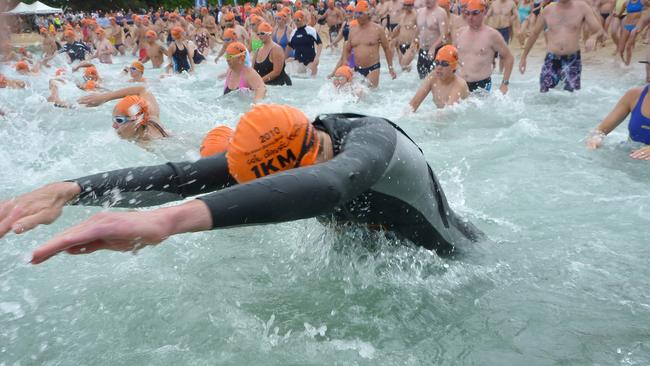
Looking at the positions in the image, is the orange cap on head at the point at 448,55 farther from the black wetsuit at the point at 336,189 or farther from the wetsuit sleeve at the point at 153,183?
the wetsuit sleeve at the point at 153,183

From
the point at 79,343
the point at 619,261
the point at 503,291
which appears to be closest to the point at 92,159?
the point at 79,343

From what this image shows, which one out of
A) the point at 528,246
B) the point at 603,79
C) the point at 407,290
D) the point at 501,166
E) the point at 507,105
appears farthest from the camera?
the point at 603,79

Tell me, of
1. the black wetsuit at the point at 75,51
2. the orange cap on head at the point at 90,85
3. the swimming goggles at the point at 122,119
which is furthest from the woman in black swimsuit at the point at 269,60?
the black wetsuit at the point at 75,51

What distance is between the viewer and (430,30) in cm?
1112

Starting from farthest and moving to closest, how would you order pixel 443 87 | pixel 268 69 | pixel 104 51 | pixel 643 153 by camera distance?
pixel 104 51 < pixel 268 69 < pixel 443 87 < pixel 643 153

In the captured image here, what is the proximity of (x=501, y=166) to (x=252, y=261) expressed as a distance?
376 centimetres

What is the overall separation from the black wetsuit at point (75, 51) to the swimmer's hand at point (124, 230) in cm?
1832

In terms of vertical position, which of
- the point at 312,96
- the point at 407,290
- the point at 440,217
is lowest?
the point at 312,96

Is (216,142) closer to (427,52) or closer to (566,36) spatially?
(566,36)

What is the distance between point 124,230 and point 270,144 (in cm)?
78

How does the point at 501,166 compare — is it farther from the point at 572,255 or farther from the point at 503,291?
the point at 503,291

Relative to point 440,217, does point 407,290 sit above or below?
below

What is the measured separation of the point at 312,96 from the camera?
36.3 feet

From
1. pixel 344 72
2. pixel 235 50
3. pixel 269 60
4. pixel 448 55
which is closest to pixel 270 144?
pixel 448 55
